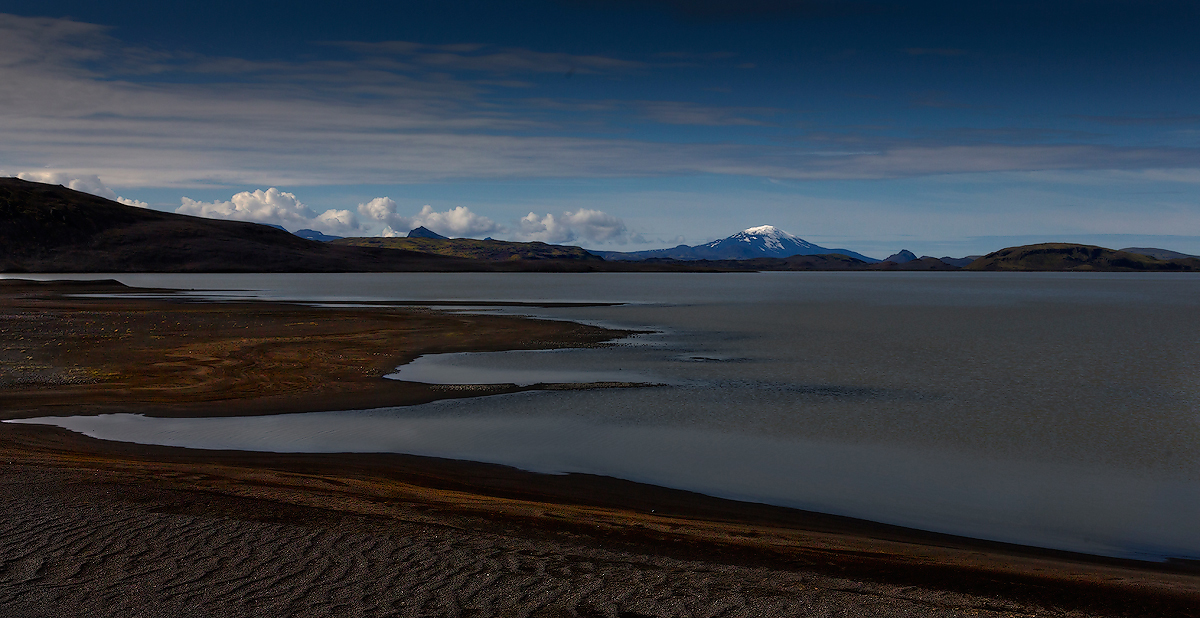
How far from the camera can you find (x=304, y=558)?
374 inches

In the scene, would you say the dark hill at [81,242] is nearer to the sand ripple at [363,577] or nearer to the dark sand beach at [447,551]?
the dark sand beach at [447,551]

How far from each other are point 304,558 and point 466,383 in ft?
53.9

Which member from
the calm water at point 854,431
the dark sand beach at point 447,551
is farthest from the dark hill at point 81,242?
the dark sand beach at point 447,551

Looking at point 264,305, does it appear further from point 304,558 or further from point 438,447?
point 304,558

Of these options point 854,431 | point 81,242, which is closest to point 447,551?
point 854,431

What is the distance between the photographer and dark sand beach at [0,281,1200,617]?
845cm

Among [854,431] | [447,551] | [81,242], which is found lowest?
[854,431]

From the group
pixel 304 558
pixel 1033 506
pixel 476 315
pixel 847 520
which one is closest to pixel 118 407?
pixel 304 558

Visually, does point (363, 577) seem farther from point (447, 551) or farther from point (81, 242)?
point (81, 242)

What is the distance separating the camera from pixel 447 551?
9.92 m

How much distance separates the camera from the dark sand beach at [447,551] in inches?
332

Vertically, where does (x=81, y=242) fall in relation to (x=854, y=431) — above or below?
above

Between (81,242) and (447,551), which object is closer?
(447,551)

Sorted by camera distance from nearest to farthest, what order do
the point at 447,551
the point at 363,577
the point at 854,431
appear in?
1. the point at 363,577
2. the point at 447,551
3. the point at 854,431
